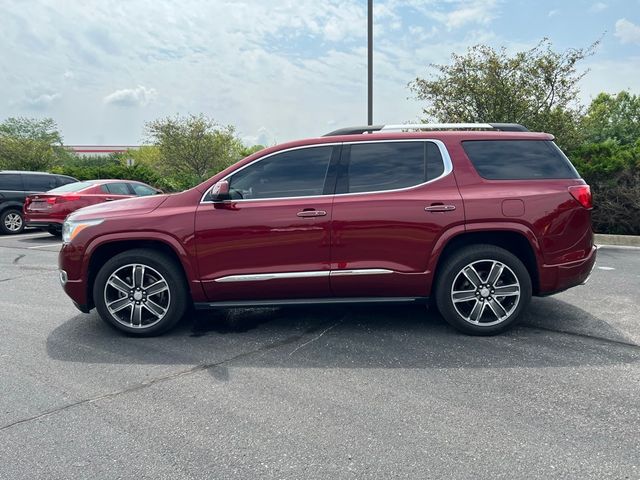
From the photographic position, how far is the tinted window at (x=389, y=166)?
4199 mm

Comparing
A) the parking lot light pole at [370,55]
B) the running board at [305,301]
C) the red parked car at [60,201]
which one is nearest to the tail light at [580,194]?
the running board at [305,301]

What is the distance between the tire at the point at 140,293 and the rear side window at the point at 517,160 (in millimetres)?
2894

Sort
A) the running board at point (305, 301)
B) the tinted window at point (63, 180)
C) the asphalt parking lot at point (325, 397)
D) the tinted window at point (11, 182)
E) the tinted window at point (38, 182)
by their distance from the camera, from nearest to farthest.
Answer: the asphalt parking lot at point (325, 397) < the running board at point (305, 301) < the tinted window at point (11, 182) < the tinted window at point (38, 182) < the tinted window at point (63, 180)

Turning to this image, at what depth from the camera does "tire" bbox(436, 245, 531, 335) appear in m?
4.10

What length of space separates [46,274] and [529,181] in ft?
22.7

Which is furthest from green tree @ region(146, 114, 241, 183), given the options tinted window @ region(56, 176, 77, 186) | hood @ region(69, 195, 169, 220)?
hood @ region(69, 195, 169, 220)

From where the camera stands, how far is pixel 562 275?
4.15m

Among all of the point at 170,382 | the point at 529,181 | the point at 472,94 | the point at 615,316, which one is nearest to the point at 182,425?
the point at 170,382

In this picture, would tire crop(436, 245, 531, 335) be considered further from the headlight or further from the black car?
the black car

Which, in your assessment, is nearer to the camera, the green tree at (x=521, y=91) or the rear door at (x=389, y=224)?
the rear door at (x=389, y=224)

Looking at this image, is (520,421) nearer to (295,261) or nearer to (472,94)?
(295,261)

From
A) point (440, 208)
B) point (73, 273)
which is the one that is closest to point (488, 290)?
point (440, 208)

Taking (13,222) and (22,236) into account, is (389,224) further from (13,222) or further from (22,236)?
(13,222)

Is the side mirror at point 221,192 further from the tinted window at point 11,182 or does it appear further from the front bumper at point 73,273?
the tinted window at point 11,182
